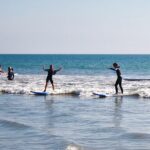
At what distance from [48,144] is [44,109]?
24.1 ft

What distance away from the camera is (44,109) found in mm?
19156

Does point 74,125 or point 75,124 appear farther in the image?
point 75,124

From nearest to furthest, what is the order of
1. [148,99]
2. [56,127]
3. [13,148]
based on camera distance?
1. [13,148]
2. [56,127]
3. [148,99]

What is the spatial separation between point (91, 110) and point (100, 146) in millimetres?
7243

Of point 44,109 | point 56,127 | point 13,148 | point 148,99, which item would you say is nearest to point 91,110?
point 44,109

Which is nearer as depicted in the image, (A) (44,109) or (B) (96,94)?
(A) (44,109)

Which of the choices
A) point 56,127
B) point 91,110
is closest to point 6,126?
point 56,127

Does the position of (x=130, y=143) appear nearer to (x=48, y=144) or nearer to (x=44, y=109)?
(x=48, y=144)

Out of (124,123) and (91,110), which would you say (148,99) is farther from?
(124,123)

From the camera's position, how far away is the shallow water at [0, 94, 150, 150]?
11.8 meters

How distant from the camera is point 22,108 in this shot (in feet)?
64.1

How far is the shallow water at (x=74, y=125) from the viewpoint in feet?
38.8

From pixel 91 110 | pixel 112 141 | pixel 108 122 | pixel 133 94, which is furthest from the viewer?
pixel 133 94

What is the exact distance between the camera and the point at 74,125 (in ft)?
48.2
